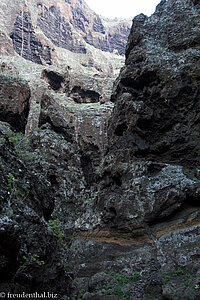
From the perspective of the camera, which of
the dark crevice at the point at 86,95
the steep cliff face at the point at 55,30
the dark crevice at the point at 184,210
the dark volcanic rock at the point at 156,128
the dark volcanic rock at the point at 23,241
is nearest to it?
the dark volcanic rock at the point at 23,241

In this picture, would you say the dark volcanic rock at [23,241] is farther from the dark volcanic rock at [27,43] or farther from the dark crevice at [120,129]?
the dark volcanic rock at [27,43]

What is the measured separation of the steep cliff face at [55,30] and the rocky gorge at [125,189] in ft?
167

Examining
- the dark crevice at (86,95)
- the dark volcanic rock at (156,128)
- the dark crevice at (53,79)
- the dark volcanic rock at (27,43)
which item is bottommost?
the dark volcanic rock at (156,128)

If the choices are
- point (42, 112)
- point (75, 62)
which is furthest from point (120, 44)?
point (42, 112)

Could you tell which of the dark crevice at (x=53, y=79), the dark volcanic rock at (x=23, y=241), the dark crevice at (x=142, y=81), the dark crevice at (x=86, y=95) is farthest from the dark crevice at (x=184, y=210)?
the dark crevice at (x=53, y=79)

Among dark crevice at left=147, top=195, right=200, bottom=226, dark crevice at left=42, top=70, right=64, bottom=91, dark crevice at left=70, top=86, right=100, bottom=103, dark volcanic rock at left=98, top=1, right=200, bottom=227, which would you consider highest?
dark crevice at left=42, top=70, right=64, bottom=91

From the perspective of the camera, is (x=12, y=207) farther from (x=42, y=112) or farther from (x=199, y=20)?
(x=42, y=112)

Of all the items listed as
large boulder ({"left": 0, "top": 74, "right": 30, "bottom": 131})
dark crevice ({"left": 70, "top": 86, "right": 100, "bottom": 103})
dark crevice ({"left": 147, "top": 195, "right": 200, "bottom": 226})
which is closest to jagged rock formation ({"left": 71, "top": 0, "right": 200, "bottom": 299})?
dark crevice ({"left": 147, "top": 195, "right": 200, "bottom": 226})

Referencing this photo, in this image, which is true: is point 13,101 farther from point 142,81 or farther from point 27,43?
point 27,43

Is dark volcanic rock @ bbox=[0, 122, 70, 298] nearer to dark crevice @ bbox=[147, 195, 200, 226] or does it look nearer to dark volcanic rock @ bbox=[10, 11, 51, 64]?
dark crevice @ bbox=[147, 195, 200, 226]

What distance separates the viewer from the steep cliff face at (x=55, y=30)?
3130 inches

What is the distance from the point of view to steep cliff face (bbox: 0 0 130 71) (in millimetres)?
79500

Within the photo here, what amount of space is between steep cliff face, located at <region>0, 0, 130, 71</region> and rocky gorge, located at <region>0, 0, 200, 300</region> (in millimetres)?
50940

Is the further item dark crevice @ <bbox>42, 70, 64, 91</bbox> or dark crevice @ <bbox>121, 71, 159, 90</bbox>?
dark crevice @ <bbox>42, 70, 64, 91</bbox>
